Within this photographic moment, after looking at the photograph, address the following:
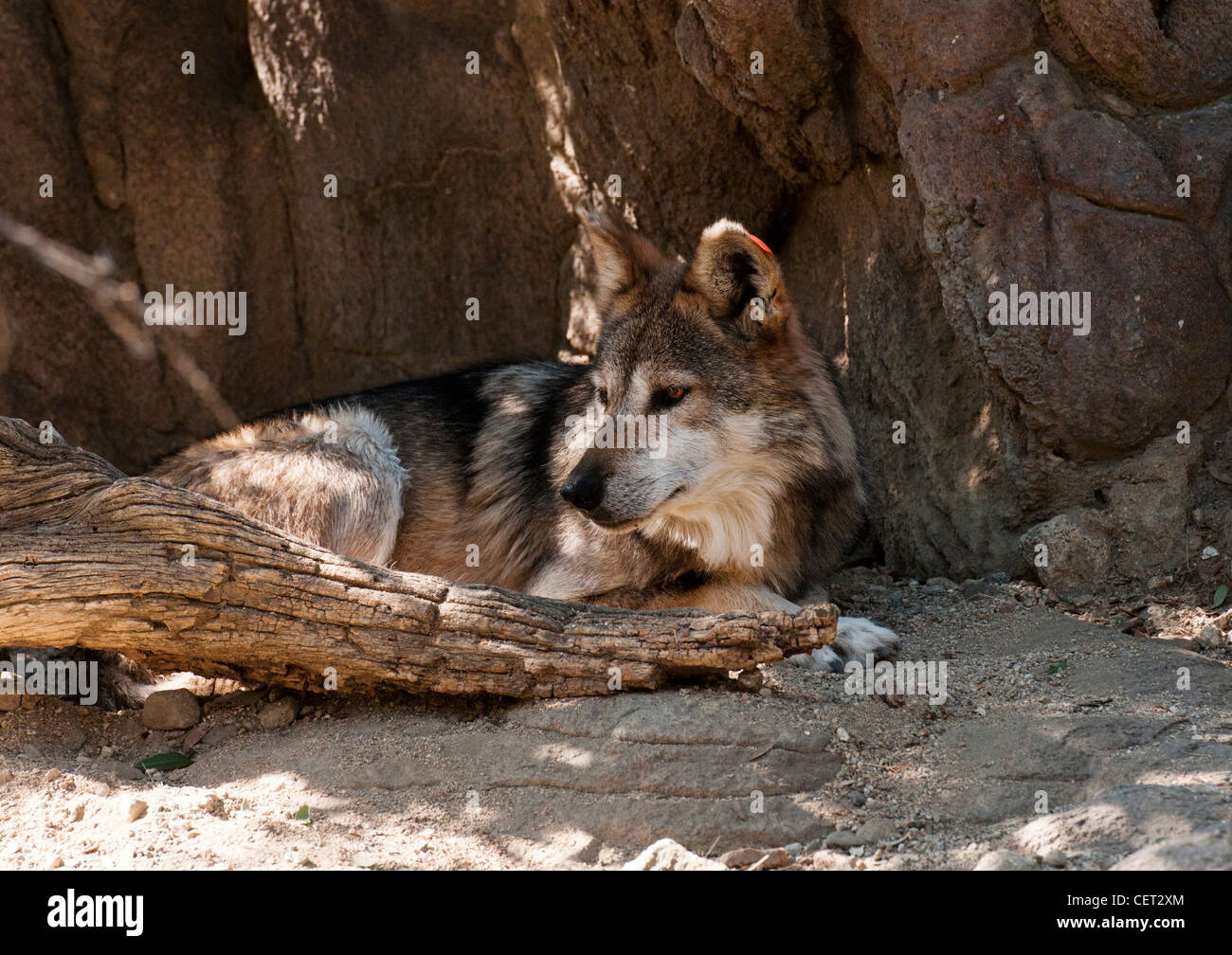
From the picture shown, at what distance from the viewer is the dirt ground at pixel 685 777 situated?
357cm

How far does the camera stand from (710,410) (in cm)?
505

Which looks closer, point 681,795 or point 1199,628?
point 681,795

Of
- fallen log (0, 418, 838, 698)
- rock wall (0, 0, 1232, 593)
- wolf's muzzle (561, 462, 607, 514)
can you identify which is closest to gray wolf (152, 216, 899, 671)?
wolf's muzzle (561, 462, 607, 514)

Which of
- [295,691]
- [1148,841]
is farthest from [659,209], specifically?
[1148,841]

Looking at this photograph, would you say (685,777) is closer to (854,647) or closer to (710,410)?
(854,647)

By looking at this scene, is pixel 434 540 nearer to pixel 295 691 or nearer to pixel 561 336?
pixel 295 691

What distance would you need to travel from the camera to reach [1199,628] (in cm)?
505

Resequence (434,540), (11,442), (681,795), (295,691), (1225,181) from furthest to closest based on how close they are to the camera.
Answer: (434,540), (1225,181), (295,691), (11,442), (681,795)

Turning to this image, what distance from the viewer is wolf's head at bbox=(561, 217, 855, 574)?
16.0 feet

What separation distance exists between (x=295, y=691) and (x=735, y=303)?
8.48 ft

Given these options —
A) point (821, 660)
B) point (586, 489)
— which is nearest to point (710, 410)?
point (586, 489)

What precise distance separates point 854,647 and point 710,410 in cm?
130

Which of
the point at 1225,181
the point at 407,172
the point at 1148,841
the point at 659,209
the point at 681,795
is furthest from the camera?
the point at 407,172

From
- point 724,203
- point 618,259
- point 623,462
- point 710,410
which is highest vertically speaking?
point 724,203
